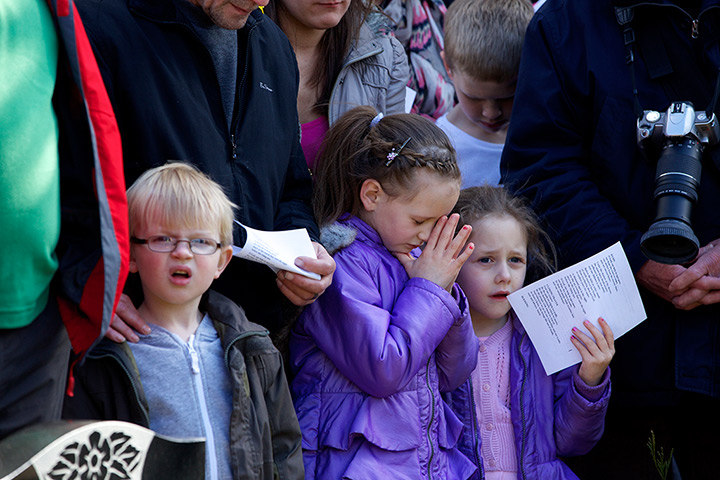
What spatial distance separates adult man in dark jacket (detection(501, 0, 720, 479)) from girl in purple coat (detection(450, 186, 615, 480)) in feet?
0.65

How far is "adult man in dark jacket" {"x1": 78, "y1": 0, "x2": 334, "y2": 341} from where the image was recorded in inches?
87.0

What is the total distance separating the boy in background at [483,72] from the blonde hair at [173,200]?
1736 millimetres

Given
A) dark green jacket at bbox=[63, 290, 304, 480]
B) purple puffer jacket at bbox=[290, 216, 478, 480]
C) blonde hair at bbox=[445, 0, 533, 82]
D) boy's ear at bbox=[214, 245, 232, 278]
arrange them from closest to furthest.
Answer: dark green jacket at bbox=[63, 290, 304, 480], boy's ear at bbox=[214, 245, 232, 278], purple puffer jacket at bbox=[290, 216, 478, 480], blonde hair at bbox=[445, 0, 533, 82]

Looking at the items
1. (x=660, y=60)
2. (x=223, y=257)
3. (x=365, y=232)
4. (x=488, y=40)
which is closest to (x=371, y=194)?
(x=365, y=232)

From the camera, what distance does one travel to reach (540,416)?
2914mm

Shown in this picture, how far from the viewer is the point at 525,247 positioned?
3.03 meters

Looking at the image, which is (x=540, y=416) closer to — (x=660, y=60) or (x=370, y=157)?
(x=370, y=157)

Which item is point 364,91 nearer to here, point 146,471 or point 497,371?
point 497,371

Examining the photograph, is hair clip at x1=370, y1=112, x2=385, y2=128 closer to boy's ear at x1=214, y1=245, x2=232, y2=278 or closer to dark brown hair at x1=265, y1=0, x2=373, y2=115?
dark brown hair at x1=265, y1=0, x2=373, y2=115

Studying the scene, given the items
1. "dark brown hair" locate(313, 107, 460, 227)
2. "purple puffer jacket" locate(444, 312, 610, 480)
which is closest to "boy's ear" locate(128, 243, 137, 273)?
"dark brown hair" locate(313, 107, 460, 227)

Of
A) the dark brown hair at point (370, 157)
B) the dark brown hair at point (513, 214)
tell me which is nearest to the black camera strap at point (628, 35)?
the dark brown hair at point (513, 214)

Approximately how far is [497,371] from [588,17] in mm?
1282

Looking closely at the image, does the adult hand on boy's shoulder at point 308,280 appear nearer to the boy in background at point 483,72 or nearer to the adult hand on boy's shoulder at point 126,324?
the adult hand on boy's shoulder at point 126,324

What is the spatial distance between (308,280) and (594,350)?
3.31 feet
